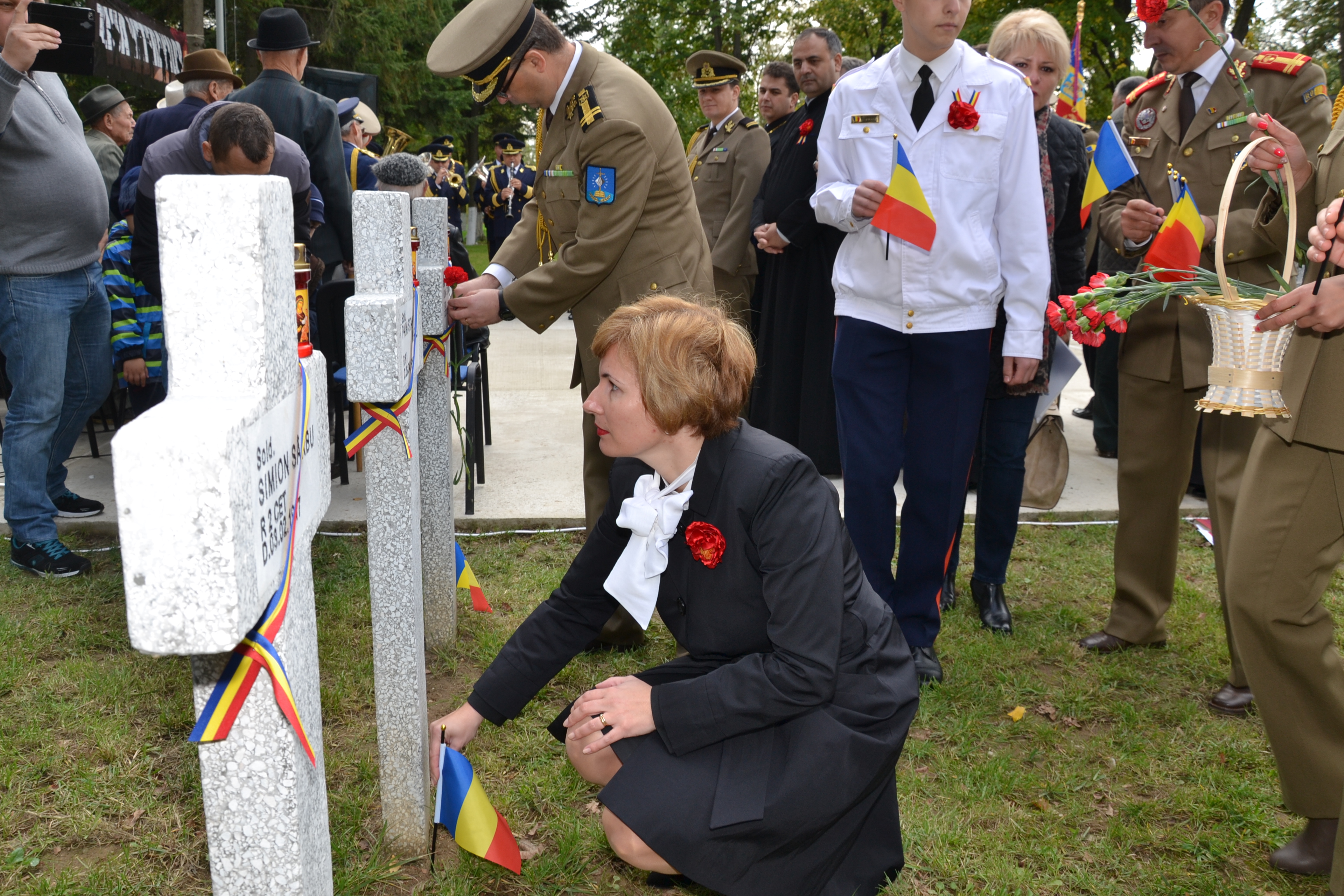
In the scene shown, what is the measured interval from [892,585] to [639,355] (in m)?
1.97

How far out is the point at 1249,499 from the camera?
2.56 meters

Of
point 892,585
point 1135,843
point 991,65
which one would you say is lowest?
point 1135,843

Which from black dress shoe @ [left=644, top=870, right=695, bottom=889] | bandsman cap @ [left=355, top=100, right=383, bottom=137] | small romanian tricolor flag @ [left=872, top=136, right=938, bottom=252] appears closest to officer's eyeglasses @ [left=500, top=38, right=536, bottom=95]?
small romanian tricolor flag @ [left=872, top=136, right=938, bottom=252]

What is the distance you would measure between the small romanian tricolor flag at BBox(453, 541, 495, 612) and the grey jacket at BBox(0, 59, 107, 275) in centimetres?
212

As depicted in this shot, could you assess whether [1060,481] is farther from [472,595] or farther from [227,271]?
[227,271]

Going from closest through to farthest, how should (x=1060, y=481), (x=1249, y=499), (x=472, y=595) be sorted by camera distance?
(x=1249, y=499)
(x=472, y=595)
(x=1060, y=481)

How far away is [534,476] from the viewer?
5977 millimetres

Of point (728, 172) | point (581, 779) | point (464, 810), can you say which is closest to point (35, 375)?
point (581, 779)

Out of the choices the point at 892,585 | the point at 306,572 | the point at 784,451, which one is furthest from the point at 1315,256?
the point at 306,572

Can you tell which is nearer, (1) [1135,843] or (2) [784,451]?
(2) [784,451]

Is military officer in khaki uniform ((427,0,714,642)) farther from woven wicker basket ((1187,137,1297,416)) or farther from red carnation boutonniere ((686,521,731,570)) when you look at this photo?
woven wicker basket ((1187,137,1297,416))

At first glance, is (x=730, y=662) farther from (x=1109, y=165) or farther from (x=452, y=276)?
(x=1109, y=165)

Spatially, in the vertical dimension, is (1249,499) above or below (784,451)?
below

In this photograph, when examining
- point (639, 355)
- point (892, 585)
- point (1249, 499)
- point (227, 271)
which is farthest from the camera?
point (892, 585)
